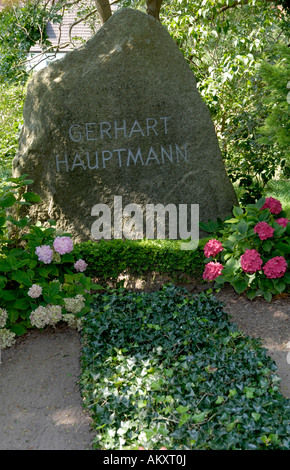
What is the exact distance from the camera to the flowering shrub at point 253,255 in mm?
4223

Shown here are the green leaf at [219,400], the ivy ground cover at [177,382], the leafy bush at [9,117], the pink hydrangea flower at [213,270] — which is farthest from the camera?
the leafy bush at [9,117]

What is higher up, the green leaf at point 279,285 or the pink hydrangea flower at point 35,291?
the pink hydrangea flower at point 35,291

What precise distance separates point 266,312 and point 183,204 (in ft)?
5.15

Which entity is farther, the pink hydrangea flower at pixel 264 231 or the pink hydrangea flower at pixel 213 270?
the pink hydrangea flower at pixel 213 270

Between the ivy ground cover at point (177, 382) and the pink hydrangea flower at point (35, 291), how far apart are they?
18.1 inches

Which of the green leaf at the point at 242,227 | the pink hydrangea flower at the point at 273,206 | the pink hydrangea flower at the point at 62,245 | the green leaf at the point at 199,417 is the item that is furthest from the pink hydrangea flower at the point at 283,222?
the green leaf at the point at 199,417

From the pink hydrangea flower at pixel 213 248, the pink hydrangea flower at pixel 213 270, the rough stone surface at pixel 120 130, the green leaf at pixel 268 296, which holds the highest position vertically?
the rough stone surface at pixel 120 130

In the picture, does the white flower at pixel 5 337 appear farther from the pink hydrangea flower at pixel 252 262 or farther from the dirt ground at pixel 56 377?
the pink hydrangea flower at pixel 252 262

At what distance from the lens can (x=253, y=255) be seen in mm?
4191

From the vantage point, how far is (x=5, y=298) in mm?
3799

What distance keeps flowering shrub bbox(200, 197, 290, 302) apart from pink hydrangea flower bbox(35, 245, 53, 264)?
1.51 meters

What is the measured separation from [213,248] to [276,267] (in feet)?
2.14

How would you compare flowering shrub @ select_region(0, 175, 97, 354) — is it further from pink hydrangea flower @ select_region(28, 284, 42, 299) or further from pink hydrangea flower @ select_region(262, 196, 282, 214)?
pink hydrangea flower @ select_region(262, 196, 282, 214)

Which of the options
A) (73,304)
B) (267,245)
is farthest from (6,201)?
(267,245)
